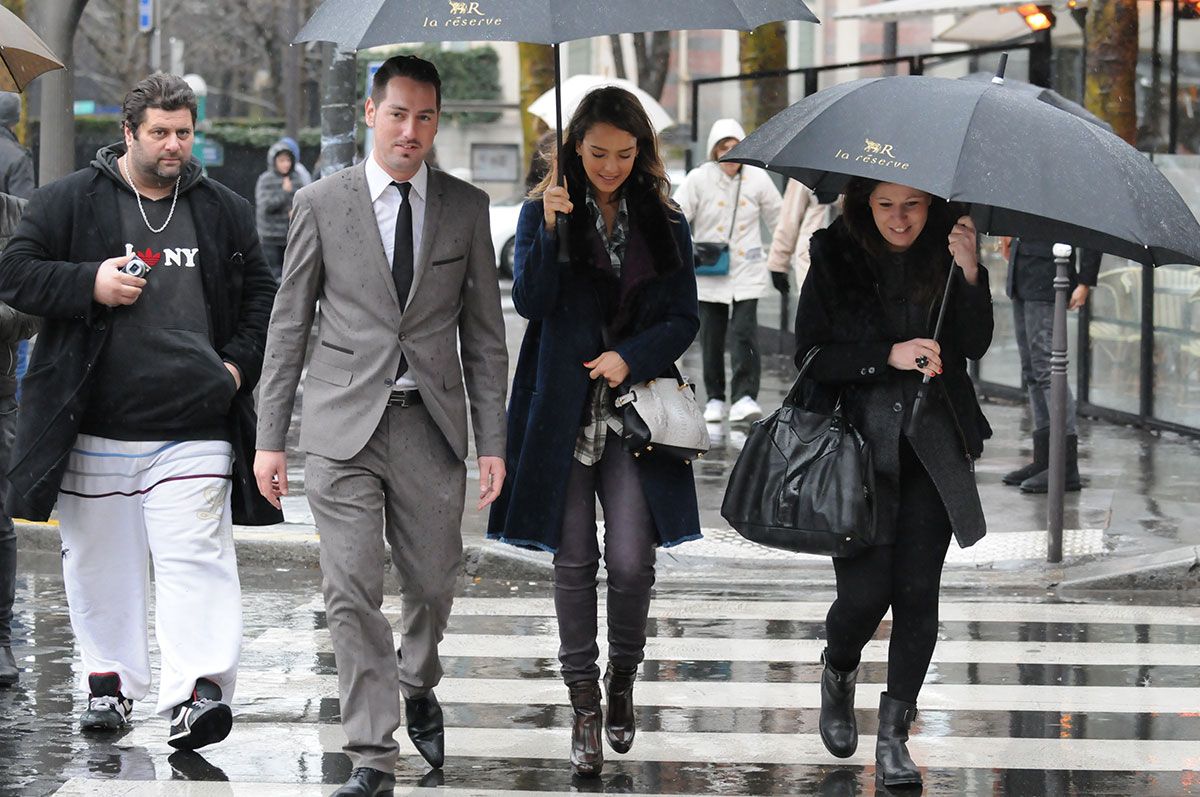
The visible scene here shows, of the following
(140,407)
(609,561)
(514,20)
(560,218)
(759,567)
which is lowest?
(759,567)

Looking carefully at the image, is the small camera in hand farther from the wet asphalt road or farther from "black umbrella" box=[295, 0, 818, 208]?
the wet asphalt road

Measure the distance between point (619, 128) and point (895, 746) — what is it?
75.4 inches

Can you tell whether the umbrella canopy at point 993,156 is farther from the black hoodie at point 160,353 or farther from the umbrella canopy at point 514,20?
the black hoodie at point 160,353

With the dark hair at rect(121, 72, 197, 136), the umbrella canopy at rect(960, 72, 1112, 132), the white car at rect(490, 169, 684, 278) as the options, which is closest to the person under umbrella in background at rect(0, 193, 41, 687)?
the dark hair at rect(121, 72, 197, 136)

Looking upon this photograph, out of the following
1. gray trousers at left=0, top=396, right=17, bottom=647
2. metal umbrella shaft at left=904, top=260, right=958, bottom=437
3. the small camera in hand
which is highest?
the small camera in hand

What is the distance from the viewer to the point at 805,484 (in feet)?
16.4

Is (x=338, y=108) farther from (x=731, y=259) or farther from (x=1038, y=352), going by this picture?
(x=1038, y=352)

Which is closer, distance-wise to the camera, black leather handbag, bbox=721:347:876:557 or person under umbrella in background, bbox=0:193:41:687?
black leather handbag, bbox=721:347:876:557

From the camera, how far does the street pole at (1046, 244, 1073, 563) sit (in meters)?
8.21

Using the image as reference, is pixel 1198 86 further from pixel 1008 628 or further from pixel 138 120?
pixel 138 120

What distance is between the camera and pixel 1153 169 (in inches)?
196

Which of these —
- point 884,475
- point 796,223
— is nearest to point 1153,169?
point 884,475

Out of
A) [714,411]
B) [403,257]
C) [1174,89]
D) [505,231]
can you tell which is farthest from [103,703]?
[505,231]

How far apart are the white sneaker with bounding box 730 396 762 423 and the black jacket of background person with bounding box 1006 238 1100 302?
2.80 metres
